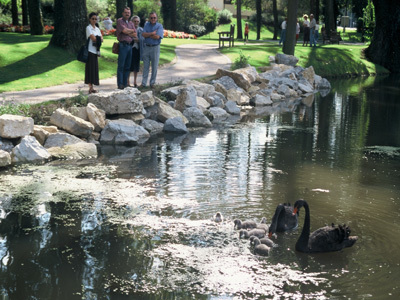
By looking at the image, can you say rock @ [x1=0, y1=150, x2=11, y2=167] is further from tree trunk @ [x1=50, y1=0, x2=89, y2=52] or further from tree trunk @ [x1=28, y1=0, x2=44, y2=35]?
tree trunk @ [x1=28, y1=0, x2=44, y2=35]

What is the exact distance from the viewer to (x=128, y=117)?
1728 centimetres

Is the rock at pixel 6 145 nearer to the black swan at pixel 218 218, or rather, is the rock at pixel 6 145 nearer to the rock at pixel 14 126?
the rock at pixel 14 126

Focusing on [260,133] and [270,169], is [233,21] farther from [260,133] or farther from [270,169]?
[270,169]

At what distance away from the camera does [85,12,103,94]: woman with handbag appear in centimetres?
1698

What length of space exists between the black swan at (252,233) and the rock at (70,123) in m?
7.42

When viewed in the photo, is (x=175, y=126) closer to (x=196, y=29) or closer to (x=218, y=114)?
(x=218, y=114)

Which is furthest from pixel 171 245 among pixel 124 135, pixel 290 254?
pixel 124 135

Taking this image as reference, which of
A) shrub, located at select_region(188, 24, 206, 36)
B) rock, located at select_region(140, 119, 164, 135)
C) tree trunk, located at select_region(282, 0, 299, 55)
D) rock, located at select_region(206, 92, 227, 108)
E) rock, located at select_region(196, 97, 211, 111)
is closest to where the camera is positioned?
rock, located at select_region(140, 119, 164, 135)

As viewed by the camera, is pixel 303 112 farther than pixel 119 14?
No

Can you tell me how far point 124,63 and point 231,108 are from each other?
188 inches

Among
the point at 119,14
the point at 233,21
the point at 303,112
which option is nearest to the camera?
the point at 303,112

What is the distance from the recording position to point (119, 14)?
103 feet

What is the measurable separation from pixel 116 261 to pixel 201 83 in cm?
1472

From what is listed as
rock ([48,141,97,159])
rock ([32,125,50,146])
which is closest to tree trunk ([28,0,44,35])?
rock ([32,125,50,146])
